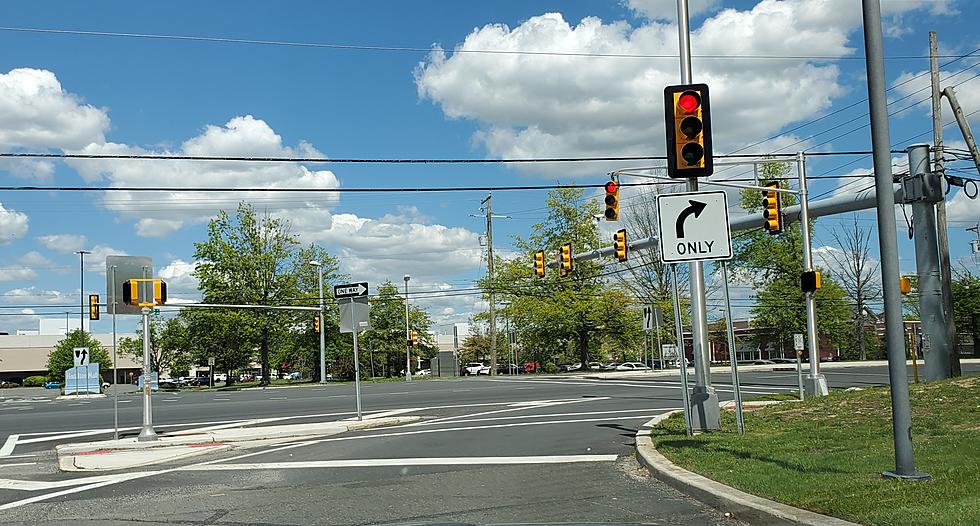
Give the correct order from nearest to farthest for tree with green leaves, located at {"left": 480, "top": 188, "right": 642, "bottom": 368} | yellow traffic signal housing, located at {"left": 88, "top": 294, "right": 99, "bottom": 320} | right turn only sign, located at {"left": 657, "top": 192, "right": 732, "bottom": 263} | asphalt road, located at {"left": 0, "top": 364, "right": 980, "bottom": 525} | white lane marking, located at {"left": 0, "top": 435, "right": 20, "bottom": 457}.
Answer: asphalt road, located at {"left": 0, "top": 364, "right": 980, "bottom": 525}, right turn only sign, located at {"left": 657, "top": 192, "right": 732, "bottom": 263}, white lane marking, located at {"left": 0, "top": 435, "right": 20, "bottom": 457}, yellow traffic signal housing, located at {"left": 88, "top": 294, "right": 99, "bottom": 320}, tree with green leaves, located at {"left": 480, "top": 188, "right": 642, "bottom": 368}

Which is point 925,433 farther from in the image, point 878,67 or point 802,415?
point 878,67

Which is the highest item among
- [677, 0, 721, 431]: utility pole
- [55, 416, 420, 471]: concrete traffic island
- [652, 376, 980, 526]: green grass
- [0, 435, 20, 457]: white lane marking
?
[677, 0, 721, 431]: utility pole

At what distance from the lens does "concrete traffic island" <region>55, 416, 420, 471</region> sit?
13.9 m

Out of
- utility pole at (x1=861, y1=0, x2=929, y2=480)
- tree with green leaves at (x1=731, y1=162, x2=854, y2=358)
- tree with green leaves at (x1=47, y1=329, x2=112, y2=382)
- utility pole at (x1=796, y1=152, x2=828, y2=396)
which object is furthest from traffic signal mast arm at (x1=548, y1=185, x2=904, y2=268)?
tree with green leaves at (x1=47, y1=329, x2=112, y2=382)

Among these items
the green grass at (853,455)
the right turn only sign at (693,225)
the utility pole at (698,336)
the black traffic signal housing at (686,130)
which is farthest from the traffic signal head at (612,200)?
the black traffic signal housing at (686,130)

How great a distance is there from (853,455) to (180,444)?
38.5ft

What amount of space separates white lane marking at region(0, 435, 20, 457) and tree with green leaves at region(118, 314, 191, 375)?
48392 millimetres

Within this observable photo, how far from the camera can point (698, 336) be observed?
14.3 m

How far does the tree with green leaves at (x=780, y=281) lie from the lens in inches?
2643

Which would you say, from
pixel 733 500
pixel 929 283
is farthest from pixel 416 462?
pixel 929 283

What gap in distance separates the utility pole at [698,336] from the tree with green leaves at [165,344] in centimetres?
5941

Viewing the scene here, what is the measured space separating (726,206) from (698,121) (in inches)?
45.5

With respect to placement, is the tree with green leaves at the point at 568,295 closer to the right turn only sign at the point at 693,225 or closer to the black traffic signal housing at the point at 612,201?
the black traffic signal housing at the point at 612,201

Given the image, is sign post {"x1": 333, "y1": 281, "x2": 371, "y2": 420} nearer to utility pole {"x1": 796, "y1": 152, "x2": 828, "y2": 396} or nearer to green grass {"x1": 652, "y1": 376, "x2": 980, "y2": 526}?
green grass {"x1": 652, "y1": 376, "x2": 980, "y2": 526}
